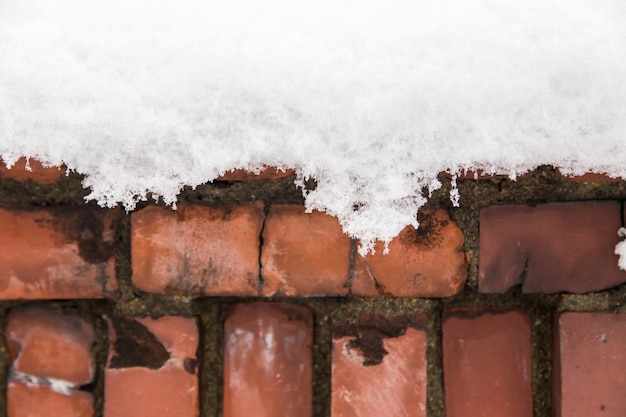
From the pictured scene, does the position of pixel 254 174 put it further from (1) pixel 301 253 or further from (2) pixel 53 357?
(2) pixel 53 357

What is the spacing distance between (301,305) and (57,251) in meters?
0.27

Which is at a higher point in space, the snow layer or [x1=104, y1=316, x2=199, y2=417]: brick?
the snow layer

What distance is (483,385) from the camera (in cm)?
62

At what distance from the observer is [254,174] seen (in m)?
0.55

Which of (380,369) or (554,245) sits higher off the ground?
(554,245)

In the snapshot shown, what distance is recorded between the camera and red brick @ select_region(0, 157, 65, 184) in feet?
1.81

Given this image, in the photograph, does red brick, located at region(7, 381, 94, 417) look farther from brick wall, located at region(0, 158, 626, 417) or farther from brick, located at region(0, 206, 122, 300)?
brick, located at region(0, 206, 122, 300)

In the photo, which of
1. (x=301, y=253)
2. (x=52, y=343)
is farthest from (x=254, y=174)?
(x=52, y=343)

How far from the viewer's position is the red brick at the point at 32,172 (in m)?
0.55

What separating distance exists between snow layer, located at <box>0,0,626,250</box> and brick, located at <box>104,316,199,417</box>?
152 mm

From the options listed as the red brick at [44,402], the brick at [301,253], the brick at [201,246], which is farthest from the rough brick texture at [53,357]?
the brick at [301,253]

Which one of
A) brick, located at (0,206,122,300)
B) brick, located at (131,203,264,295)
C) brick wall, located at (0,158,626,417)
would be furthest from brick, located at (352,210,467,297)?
brick, located at (0,206,122,300)

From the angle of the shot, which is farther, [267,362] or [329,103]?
[267,362]

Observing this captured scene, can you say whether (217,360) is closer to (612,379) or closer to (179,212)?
(179,212)
